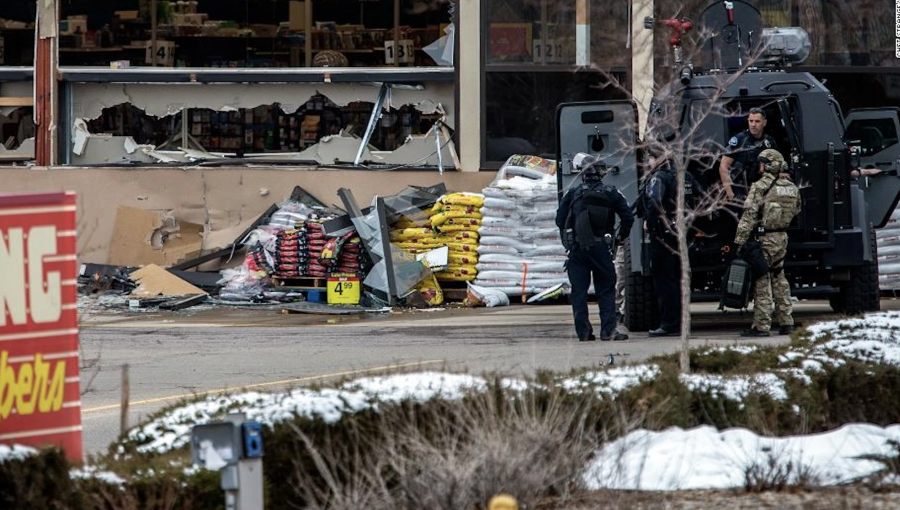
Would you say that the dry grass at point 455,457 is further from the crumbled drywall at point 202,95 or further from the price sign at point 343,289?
the crumbled drywall at point 202,95

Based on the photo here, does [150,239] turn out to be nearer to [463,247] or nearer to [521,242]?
[463,247]

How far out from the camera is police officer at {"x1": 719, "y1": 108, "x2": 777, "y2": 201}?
1358cm

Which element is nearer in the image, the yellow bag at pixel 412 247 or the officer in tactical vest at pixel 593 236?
the officer in tactical vest at pixel 593 236

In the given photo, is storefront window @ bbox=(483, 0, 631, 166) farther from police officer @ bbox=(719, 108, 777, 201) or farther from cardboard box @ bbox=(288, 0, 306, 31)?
police officer @ bbox=(719, 108, 777, 201)

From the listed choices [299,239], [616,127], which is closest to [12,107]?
[299,239]

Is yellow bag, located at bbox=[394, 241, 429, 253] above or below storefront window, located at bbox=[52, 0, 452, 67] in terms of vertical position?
below

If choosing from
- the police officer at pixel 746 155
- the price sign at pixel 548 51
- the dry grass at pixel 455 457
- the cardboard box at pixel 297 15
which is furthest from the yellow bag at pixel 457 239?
the dry grass at pixel 455 457

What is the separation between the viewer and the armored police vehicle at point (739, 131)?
13.9 meters

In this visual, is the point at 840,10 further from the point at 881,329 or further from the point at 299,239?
the point at 881,329

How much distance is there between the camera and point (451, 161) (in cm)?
2133

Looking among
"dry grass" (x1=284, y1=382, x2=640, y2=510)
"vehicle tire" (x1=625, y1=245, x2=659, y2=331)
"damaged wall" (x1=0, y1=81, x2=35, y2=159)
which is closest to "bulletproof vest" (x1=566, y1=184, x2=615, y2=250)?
"vehicle tire" (x1=625, y1=245, x2=659, y2=331)

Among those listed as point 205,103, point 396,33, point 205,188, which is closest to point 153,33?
point 205,103

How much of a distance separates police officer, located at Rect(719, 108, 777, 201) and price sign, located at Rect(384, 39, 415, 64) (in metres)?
9.64

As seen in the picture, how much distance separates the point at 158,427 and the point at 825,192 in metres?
8.67
